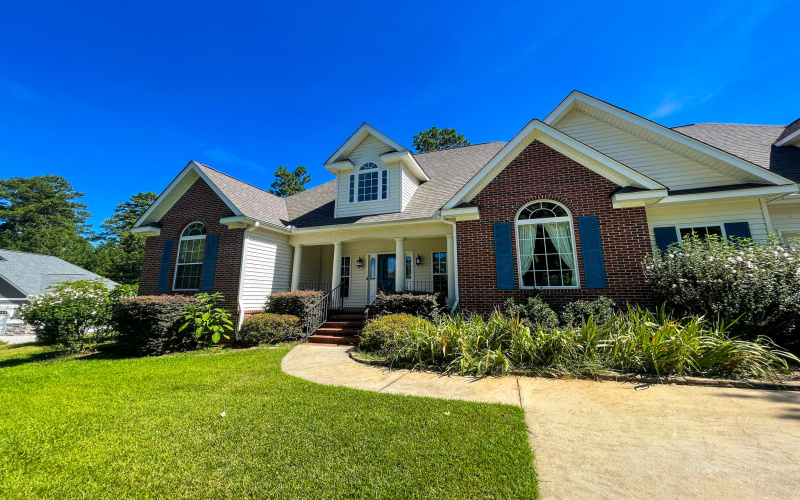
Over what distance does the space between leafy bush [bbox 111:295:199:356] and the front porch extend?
3760 millimetres

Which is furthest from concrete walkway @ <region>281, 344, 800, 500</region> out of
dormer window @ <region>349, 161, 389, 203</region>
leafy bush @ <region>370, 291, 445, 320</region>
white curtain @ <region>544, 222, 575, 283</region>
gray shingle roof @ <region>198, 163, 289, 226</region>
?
gray shingle roof @ <region>198, 163, 289, 226</region>

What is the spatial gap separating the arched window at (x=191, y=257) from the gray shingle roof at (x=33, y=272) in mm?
6995

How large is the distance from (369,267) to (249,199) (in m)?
5.39

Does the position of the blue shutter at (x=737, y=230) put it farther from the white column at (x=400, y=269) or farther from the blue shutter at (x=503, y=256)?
the white column at (x=400, y=269)

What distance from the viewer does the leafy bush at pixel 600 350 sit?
451 cm

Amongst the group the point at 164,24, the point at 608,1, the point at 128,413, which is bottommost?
the point at 128,413

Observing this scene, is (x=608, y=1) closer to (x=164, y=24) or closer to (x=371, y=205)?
(x=371, y=205)

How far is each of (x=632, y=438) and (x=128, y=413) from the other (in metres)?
5.56

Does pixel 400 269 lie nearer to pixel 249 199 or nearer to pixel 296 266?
pixel 296 266

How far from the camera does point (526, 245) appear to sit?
8125 mm

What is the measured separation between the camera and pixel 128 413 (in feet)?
12.2

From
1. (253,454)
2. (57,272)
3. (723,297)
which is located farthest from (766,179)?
(57,272)

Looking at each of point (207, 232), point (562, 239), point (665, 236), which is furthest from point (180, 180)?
point (665, 236)

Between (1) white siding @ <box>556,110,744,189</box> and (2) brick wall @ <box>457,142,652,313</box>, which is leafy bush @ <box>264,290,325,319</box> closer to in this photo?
(2) brick wall @ <box>457,142,652,313</box>
